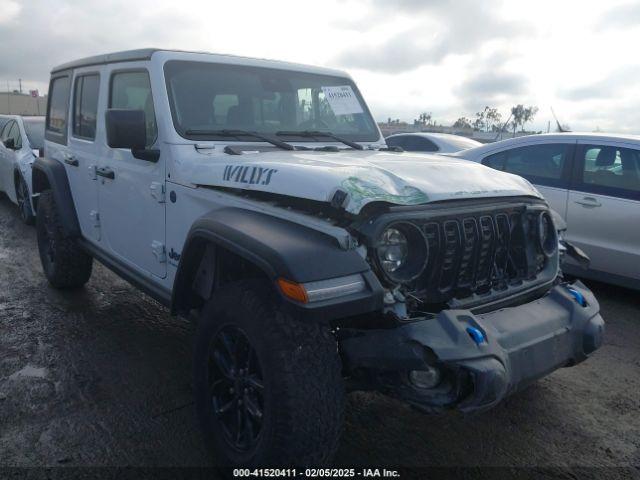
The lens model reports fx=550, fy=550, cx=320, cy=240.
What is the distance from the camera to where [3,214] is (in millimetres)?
9094

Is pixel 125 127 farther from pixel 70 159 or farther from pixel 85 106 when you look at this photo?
pixel 70 159

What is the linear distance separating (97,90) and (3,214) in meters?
5.91

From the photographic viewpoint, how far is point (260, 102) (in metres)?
3.82

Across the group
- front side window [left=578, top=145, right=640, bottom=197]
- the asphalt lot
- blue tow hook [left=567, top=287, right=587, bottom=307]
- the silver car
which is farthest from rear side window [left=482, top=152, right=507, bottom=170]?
blue tow hook [left=567, top=287, right=587, bottom=307]

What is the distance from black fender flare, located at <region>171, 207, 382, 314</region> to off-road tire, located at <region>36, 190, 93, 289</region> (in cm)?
275

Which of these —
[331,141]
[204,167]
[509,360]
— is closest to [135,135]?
[204,167]

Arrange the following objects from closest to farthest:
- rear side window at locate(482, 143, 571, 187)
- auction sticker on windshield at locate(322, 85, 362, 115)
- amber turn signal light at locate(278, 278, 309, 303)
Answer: amber turn signal light at locate(278, 278, 309, 303) → auction sticker on windshield at locate(322, 85, 362, 115) → rear side window at locate(482, 143, 571, 187)

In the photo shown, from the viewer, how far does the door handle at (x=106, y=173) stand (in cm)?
398

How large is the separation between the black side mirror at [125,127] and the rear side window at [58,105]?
2.21 m

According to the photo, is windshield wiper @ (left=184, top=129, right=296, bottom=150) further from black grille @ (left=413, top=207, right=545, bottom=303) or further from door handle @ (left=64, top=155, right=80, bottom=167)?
door handle @ (left=64, top=155, right=80, bottom=167)

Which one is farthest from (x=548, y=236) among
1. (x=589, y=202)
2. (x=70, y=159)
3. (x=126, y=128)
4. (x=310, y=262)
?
(x=70, y=159)

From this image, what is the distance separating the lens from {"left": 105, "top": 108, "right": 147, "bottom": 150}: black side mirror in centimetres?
312

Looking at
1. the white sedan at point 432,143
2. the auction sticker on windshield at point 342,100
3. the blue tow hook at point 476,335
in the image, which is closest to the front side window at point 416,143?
the white sedan at point 432,143

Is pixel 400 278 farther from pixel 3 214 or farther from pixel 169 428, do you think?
pixel 3 214
